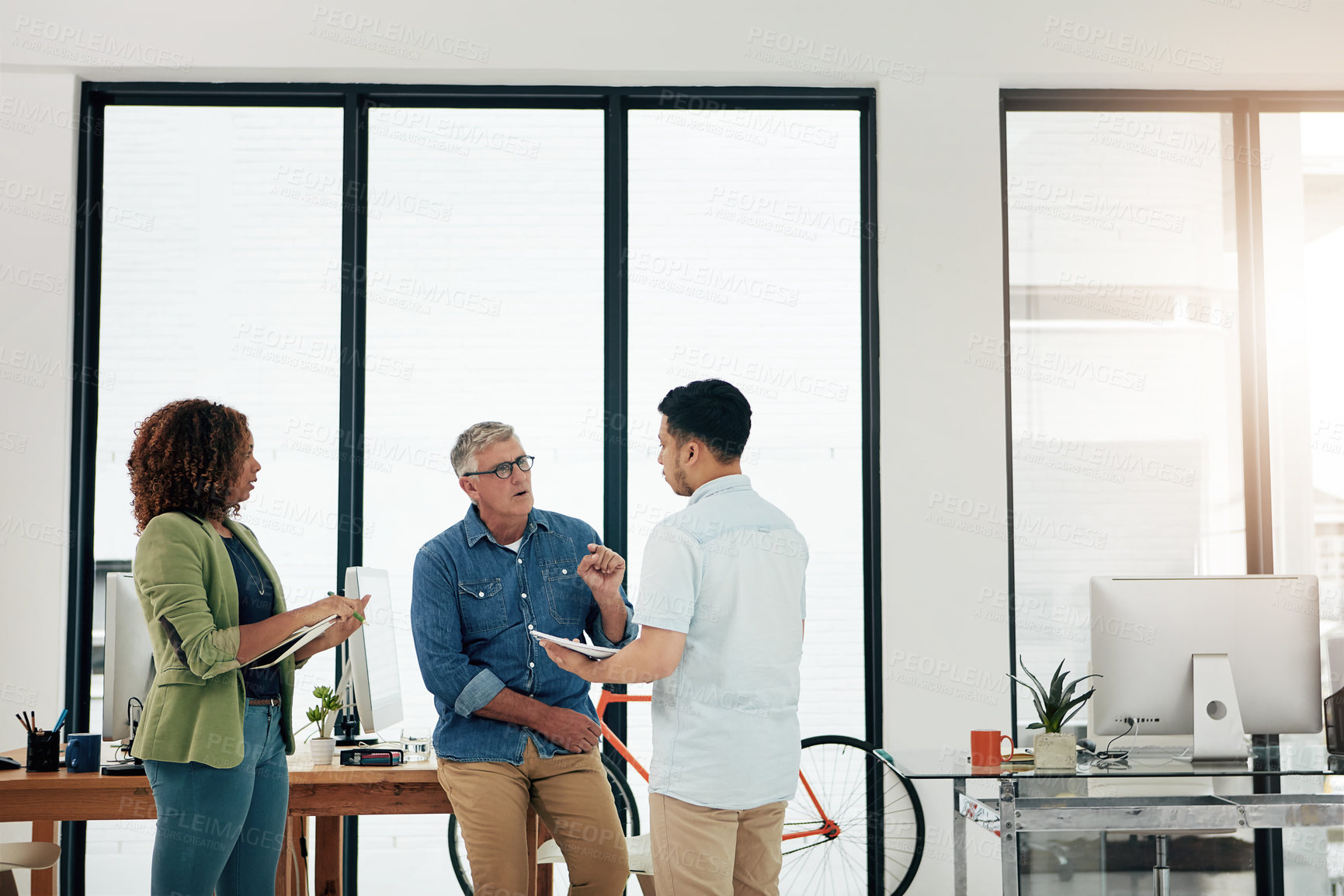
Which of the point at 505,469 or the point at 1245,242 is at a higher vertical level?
the point at 1245,242

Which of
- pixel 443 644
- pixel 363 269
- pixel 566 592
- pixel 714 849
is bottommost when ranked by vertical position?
pixel 714 849

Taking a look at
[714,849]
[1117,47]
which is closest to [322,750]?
[714,849]

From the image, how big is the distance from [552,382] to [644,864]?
174 centimetres

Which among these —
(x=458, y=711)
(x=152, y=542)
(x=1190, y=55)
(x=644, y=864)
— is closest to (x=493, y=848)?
(x=458, y=711)

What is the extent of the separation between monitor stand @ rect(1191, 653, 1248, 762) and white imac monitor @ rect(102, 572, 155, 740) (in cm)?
271

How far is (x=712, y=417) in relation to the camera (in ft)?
6.61

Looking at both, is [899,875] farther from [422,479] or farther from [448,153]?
[448,153]

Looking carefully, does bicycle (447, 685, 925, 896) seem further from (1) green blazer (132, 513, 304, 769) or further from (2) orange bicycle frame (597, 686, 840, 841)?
(1) green blazer (132, 513, 304, 769)

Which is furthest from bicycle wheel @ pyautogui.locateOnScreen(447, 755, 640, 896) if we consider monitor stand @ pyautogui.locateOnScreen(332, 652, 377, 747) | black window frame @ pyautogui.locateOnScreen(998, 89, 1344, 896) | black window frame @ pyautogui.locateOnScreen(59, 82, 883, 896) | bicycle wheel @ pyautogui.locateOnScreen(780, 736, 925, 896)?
black window frame @ pyautogui.locateOnScreen(998, 89, 1344, 896)

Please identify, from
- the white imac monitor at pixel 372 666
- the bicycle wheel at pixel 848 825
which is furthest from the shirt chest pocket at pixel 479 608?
the bicycle wheel at pixel 848 825

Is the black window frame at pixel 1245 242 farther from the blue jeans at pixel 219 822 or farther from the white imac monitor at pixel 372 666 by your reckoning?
the blue jeans at pixel 219 822

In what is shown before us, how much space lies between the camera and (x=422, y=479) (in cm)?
380

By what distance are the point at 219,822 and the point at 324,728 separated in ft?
3.07

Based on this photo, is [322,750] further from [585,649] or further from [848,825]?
[848,825]
